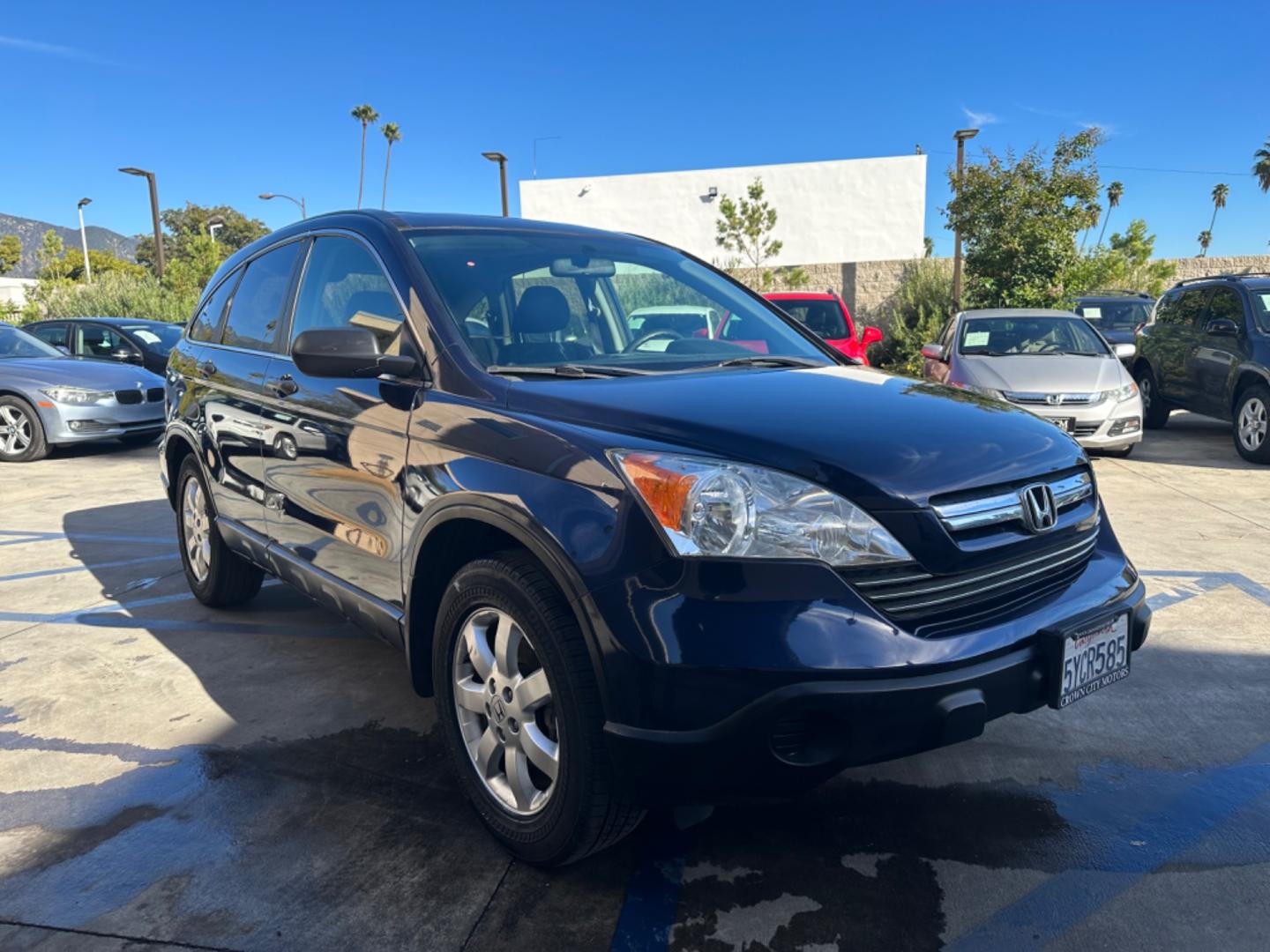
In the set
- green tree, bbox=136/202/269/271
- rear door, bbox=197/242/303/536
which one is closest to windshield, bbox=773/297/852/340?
rear door, bbox=197/242/303/536

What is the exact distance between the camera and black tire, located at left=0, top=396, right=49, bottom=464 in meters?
9.83

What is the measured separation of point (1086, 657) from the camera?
238 centimetres

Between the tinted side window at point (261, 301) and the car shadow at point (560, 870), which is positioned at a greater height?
the tinted side window at point (261, 301)

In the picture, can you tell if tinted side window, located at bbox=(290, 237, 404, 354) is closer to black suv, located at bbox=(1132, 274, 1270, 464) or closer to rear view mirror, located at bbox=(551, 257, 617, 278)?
rear view mirror, located at bbox=(551, 257, 617, 278)

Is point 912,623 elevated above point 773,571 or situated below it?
below

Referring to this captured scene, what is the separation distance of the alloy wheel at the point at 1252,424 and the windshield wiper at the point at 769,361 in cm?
720


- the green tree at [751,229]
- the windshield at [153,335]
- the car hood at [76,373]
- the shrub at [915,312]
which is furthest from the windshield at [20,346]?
the green tree at [751,229]

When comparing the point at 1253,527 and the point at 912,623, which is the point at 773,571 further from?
the point at 1253,527

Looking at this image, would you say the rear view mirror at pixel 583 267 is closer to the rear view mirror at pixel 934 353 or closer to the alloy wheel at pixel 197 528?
the alloy wheel at pixel 197 528

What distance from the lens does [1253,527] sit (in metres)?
6.18

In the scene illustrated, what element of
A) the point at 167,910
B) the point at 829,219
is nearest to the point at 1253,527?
the point at 167,910

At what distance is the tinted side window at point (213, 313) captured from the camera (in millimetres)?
4449

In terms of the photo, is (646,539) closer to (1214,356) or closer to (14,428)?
(1214,356)

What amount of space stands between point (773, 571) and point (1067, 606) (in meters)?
0.89
